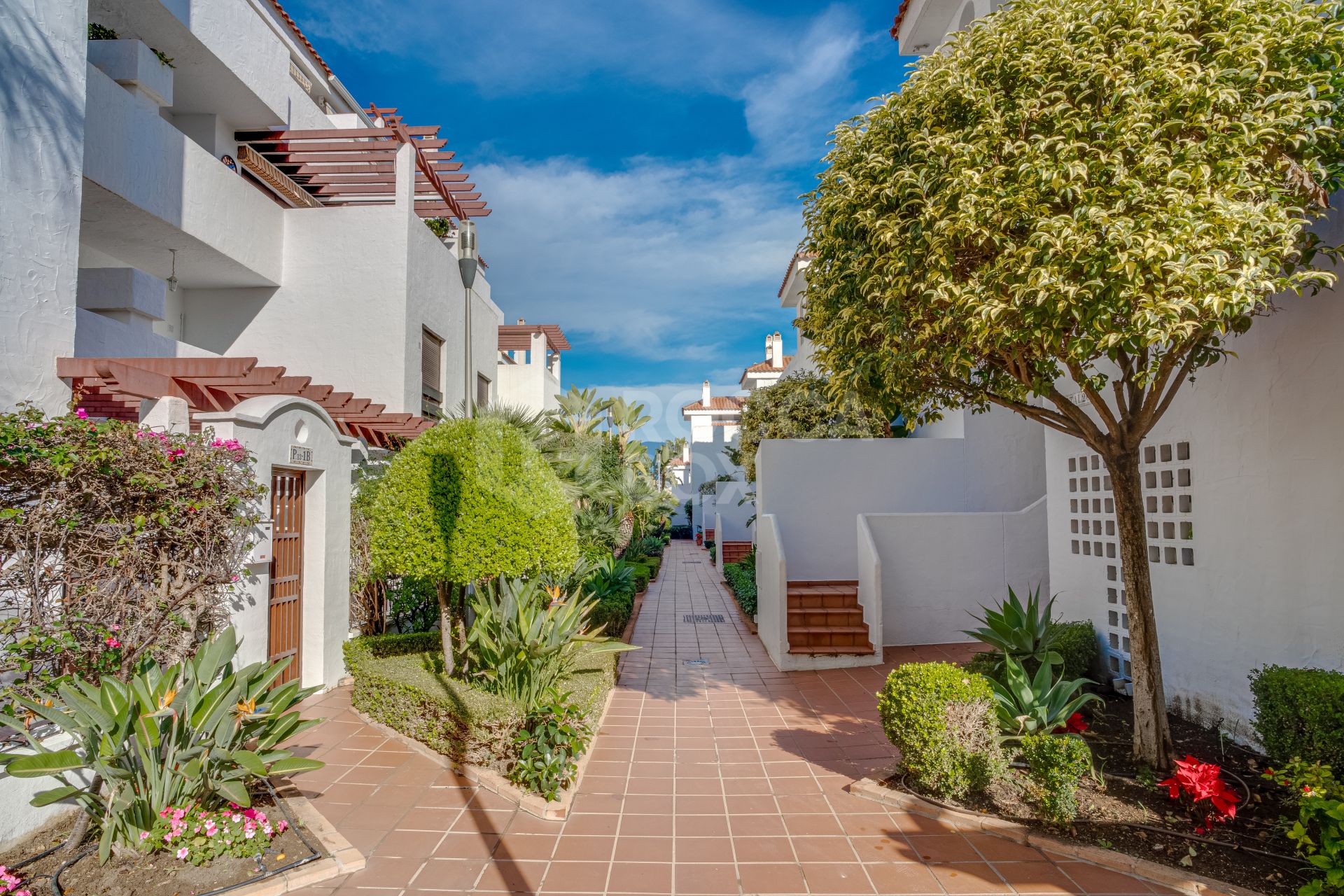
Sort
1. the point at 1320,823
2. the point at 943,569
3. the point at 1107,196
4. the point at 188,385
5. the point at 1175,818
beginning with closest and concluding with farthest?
the point at 1320,823 < the point at 1107,196 < the point at 1175,818 < the point at 188,385 < the point at 943,569

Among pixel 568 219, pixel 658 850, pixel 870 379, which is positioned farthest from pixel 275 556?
pixel 568 219

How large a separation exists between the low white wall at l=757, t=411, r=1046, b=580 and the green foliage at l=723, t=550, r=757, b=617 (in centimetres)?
168

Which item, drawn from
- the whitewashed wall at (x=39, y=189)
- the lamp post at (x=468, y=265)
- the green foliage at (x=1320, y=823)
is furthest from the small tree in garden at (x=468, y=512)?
the green foliage at (x=1320, y=823)

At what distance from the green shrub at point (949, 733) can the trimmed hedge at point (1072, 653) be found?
6.05 ft

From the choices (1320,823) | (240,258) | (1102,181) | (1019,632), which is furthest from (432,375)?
(1320,823)

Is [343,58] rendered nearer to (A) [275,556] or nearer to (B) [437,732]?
(A) [275,556]

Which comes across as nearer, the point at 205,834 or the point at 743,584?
the point at 205,834

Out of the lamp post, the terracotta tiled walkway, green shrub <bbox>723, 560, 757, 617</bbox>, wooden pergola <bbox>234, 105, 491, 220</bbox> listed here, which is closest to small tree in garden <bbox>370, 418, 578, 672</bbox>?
the terracotta tiled walkway

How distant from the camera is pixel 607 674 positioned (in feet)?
28.5

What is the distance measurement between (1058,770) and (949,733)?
0.70m

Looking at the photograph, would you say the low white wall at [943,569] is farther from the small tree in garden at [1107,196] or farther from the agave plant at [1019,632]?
the small tree in garden at [1107,196]

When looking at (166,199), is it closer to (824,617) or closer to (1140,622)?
(824,617)

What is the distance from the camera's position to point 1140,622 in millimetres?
5539

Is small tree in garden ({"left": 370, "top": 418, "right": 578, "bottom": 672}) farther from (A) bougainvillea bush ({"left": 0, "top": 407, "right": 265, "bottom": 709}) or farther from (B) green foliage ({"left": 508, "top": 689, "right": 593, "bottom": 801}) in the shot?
(B) green foliage ({"left": 508, "top": 689, "right": 593, "bottom": 801})
